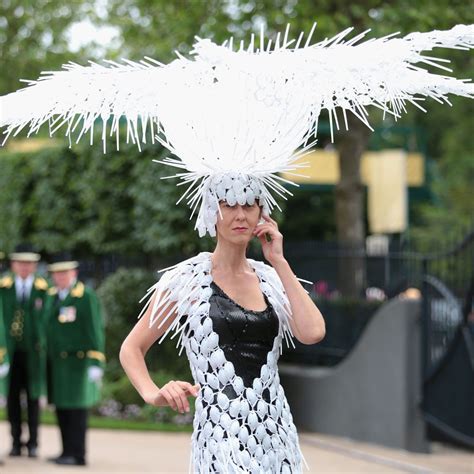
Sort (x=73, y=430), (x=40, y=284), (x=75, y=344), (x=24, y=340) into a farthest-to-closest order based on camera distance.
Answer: (x=40, y=284)
(x=24, y=340)
(x=75, y=344)
(x=73, y=430)

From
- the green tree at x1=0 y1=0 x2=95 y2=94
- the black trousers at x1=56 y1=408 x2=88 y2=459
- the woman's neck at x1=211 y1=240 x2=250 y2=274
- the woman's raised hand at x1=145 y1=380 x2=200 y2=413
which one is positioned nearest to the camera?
the woman's raised hand at x1=145 y1=380 x2=200 y2=413

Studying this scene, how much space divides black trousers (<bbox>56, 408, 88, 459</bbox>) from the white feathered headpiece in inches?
286

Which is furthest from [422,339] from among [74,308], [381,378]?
[74,308]

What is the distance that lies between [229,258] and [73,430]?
735cm

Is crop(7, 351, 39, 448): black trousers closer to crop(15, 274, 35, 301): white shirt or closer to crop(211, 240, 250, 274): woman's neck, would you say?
crop(15, 274, 35, 301): white shirt

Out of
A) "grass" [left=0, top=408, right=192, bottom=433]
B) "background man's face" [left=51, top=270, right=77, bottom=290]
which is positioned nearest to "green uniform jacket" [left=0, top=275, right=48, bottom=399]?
"background man's face" [left=51, top=270, right=77, bottom=290]

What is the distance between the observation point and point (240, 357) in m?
4.94

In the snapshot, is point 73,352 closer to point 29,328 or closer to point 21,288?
point 29,328

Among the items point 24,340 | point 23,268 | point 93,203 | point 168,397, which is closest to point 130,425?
point 24,340

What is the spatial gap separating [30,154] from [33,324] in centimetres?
786

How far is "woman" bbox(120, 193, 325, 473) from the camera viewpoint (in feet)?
16.0

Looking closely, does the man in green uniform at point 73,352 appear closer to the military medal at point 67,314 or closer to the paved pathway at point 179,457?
the military medal at point 67,314

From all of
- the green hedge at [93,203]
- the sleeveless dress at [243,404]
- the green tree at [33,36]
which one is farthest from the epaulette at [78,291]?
the green tree at [33,36]

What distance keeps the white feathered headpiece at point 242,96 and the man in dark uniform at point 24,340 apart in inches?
A: 305
